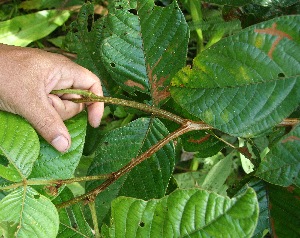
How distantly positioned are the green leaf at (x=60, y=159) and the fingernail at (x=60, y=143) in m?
0.02

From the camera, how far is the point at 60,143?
43.9 inches

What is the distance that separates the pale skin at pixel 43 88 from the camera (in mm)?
1149

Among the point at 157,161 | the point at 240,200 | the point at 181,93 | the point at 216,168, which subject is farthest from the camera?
the point at 216,168

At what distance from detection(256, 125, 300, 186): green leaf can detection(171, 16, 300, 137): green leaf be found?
6 cm

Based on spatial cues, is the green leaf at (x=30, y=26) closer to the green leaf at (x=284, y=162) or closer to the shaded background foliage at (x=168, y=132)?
the shaded background foliage at (x=168, y=132)

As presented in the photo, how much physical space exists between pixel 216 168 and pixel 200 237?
1.17 meters

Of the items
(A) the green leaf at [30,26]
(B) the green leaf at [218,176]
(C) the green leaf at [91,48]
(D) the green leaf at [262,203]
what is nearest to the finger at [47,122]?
(C) the green leaf at [91,48]

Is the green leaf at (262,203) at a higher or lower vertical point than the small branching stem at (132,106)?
lower

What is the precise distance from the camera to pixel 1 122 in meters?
1.11

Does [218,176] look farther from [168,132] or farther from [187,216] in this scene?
[187,216]

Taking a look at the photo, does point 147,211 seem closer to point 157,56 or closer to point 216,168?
point 157,56

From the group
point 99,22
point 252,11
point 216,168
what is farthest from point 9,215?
point 216,168

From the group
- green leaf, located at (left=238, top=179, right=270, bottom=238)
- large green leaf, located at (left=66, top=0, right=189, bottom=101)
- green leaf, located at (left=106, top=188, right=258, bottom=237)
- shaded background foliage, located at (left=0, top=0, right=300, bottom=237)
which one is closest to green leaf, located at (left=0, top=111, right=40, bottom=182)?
shaded background foliage, located at (left=0, top=0, right=300, bottom=237)

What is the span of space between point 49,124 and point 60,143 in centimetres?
7
